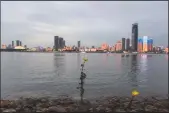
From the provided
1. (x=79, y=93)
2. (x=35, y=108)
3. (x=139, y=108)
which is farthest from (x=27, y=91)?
(x=139, y=108)

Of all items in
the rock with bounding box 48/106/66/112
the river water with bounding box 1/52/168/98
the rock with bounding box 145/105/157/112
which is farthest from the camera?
the river water with bounding box 1/52/168/98

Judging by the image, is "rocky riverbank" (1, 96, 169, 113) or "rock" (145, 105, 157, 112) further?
"rock" (145, 105, 157, 112)

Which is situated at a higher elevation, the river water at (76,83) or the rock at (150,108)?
the rock at (150,108)

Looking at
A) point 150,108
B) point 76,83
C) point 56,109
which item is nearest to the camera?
point 56,109

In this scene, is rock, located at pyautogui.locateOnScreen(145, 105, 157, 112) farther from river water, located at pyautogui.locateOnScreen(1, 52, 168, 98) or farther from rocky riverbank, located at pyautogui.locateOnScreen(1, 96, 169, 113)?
river water, located at pyautogui.locateOnScreen(1, 52, 168, 98)

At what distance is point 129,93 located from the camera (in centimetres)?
3491

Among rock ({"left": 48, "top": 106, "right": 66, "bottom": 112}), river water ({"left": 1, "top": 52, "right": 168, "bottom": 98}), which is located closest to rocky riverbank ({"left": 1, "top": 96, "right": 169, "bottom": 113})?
rock ({"left": 48, "top": 106, "right": 66, "bottom": 112})

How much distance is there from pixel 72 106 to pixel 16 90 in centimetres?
1511

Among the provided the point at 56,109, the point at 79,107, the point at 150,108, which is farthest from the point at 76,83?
the point at 150,108

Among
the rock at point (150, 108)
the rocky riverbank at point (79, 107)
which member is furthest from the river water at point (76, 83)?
the rock at point (150, 108)

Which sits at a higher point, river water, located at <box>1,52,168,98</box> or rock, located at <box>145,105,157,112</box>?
rock, located at <box>145,105,157,112</box>

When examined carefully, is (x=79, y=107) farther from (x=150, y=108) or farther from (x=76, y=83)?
(x=76, y=83)

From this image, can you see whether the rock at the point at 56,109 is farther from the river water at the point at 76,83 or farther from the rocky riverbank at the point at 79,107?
the river water at the point at 76,83

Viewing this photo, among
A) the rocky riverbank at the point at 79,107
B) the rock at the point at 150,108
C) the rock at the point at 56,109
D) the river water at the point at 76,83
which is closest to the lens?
the rock at the point at 56,109
